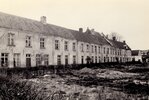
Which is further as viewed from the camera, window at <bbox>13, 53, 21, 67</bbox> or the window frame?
the window frame

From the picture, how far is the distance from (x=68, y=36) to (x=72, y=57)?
11.8ft

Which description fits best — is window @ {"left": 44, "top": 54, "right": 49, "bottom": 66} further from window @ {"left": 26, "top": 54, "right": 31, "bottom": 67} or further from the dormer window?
the dormer window

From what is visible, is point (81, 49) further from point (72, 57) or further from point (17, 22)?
point (17, 22)

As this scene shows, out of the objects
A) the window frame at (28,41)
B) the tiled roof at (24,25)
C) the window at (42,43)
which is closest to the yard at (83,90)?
the tiled roof at (24,25)

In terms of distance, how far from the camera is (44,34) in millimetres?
29891

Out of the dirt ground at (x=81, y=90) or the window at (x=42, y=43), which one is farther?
the window at (x=42, y=43)

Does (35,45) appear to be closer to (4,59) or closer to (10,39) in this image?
(10,39)

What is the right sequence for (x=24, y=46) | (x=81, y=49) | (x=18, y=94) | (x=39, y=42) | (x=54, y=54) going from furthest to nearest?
(x=81, y=49) < (x=54, y=54) < (x=39, y=42) < (x=24, y=46) < (x=18, y=94)

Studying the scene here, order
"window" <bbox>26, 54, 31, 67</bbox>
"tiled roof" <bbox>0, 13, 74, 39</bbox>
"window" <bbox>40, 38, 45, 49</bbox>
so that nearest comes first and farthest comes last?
"tiled roof" <bbox>0, 13, 74, 39</bbox> → "window" <bbox>26, 54, 31, 67</bbox> → "window" <bbox>40, 38, 45, 49</bbox>

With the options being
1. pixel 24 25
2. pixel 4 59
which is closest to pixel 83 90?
pixel 4 59

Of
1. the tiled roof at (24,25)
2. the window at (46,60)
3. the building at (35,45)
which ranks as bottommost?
the window at (46,60)

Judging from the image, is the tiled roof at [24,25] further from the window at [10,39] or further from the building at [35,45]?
the window at [10,39]

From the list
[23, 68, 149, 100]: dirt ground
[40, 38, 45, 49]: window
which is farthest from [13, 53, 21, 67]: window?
[23, 68, 149, 100]: dirt ground

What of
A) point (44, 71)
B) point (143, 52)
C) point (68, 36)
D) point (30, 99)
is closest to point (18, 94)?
point (30, 99)
